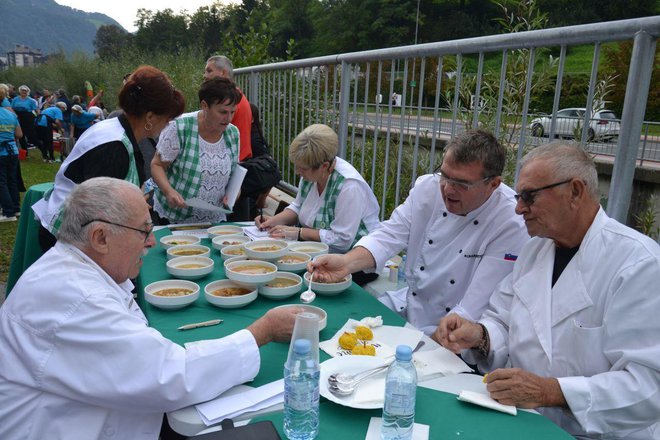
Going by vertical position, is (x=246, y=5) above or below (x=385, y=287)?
above

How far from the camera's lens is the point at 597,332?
170 cm

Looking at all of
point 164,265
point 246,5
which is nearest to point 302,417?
point 164,265

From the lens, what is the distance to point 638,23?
2.08 metres

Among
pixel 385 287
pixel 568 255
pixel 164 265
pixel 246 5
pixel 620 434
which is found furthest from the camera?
pixel 246 5

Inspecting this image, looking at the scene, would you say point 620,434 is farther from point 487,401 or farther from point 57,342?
point 57,342

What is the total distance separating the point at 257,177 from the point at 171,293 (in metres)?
2.27

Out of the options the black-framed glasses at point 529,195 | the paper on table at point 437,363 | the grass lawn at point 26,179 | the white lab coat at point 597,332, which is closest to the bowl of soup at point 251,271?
the paper on table at point 437,363

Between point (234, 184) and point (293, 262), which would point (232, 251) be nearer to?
point (293, 262)

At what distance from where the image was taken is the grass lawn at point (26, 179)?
6.10m

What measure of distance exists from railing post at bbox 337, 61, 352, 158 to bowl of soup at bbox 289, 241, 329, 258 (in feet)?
5.89

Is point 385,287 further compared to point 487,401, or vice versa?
point 385,287

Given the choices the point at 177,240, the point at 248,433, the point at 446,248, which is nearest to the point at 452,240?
the point at 446,248

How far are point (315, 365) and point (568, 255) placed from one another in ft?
4.06

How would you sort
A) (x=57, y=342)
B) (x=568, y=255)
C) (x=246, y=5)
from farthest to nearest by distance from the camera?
1. (x=246, y=5)
2. (x=568, y=255)
3. (x=57, y=342)
